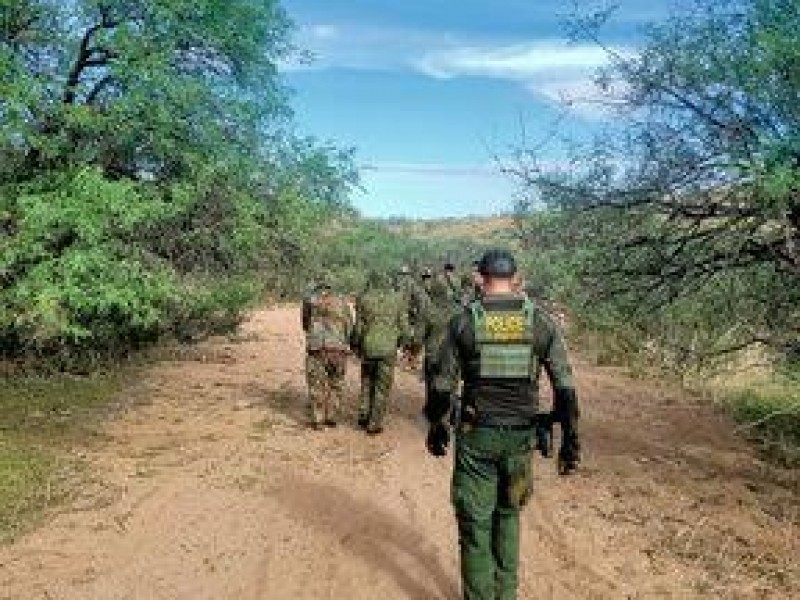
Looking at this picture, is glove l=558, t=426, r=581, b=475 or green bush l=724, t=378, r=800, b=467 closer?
glove l=558, t=426, r=581, b=475

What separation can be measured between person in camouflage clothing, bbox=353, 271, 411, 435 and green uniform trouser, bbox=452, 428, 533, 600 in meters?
6.96

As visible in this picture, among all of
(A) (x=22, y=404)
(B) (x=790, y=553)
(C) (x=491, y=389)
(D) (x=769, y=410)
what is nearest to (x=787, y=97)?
(B) (x=790, y=553)

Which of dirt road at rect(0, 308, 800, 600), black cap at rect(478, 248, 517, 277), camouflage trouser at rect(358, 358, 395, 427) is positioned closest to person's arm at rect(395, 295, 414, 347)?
camouflage trouser at rect(358, 358, 395, 427)

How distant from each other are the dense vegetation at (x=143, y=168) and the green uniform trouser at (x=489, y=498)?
7865 mm

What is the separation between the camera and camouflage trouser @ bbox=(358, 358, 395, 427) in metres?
14.8

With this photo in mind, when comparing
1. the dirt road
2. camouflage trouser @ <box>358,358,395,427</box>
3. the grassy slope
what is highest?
camouflage trouser @ <box>358,358,395,427</box>

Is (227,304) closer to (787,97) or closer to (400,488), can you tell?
(400,488)

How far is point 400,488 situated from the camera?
39.3ft

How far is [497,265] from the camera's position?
759cm

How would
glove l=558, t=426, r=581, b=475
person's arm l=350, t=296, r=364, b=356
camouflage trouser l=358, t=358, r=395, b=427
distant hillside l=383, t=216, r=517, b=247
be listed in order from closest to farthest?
glove l=558, t=426, r=581, b=475, camouflage trouser l=358, t=358, r=395, b=427, person's arm l=350, t=296, r=364, b=356, distant hillside l=383, t=216, r=517, b=247

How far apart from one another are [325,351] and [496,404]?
296 inches

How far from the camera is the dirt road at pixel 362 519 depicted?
29.8 feet

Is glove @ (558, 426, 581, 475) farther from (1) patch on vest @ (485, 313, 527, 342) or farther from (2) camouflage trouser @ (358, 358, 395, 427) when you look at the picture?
(2) camouflage trouser @ (358, 358, 395, 427)

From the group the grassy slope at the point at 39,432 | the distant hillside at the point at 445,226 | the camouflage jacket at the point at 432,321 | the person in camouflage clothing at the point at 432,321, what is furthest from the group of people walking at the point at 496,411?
the distant hillside at the point at 445,226
